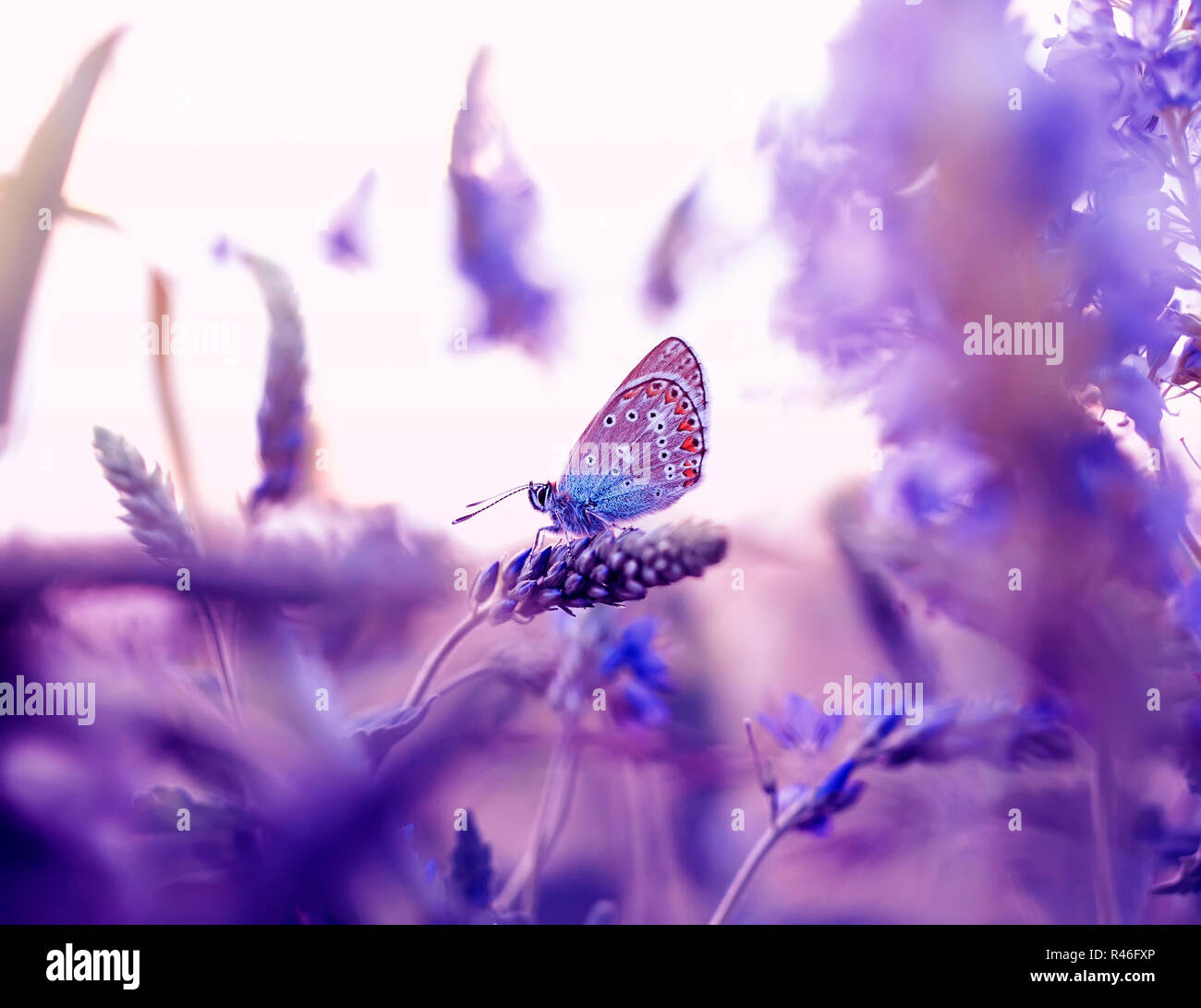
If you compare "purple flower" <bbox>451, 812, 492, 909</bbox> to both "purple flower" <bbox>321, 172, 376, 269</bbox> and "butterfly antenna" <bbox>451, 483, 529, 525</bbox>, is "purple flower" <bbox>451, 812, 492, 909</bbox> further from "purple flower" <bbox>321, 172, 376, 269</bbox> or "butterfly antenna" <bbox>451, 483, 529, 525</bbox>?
"purple flower" <bbox>321, 172, 376, 269</bbox>

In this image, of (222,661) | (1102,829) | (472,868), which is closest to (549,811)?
(472,868)

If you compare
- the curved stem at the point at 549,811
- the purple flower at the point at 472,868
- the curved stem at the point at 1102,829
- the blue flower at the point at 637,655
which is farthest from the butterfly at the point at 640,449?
the curved stem at the point at 1102,829

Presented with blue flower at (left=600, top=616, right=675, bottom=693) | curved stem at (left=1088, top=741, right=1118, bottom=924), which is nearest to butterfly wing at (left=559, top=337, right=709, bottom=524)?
blue flower at (left=600, top=616, right=675, bottom=693)

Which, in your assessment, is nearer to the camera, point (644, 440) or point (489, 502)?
point (644, 440)

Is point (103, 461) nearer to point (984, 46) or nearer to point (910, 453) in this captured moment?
point (910, 453)

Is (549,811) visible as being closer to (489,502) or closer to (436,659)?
(436,659)

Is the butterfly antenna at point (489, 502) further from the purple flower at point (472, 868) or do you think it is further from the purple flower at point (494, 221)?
the purple flower at point (472, 868)
